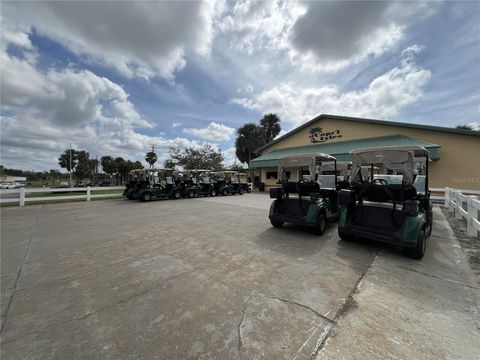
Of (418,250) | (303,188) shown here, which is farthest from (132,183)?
(418,250)

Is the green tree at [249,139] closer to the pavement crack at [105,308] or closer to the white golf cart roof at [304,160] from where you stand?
the white golf cart roof at [304,160]

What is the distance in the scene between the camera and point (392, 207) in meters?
4.31

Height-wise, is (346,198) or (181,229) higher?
(346,198)

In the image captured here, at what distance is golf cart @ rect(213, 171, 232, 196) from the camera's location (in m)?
17.5

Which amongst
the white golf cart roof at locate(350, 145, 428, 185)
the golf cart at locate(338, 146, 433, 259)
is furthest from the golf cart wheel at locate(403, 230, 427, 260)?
the white golf cart roof at locate(350, 145, 428, 185)

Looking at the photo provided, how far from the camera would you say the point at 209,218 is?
7.61 m

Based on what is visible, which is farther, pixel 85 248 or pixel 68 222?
pixel 68 222

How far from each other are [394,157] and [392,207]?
4.71 feet

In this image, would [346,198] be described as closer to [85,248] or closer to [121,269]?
[121,269]

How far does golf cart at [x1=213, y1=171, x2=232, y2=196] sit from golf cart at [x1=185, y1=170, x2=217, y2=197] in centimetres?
45

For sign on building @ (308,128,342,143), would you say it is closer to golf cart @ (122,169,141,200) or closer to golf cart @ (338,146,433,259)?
golf cart @ (338,146,433,259)

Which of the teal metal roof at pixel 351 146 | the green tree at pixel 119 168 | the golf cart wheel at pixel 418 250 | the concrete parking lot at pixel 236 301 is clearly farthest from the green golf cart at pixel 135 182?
the green tree at pixel 119 168

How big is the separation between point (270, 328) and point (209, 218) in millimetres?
5719

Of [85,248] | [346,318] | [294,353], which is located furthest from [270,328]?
[85,248]
